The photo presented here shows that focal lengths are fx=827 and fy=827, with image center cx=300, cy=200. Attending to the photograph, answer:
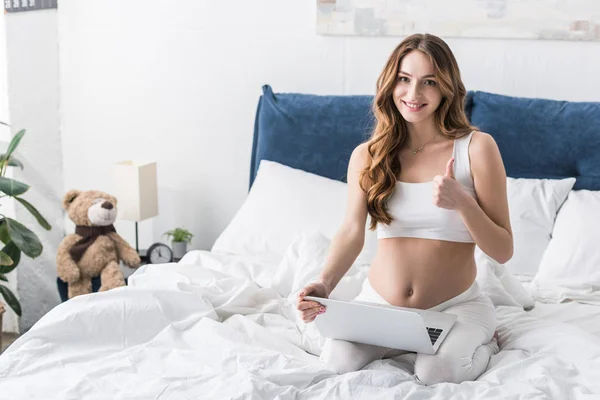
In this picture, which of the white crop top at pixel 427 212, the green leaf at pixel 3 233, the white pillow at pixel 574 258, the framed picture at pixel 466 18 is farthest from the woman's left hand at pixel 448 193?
the green leaf at pixel 3 233

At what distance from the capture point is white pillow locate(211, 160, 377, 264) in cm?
306

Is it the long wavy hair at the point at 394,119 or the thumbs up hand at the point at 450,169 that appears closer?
the thumbs up hand at the point at 450,169

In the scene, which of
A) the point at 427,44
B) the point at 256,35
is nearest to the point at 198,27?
the point at 256,35

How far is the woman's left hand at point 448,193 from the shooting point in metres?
1.98

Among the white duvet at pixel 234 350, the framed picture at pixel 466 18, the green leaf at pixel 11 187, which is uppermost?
the framed picture at pixel 466 18

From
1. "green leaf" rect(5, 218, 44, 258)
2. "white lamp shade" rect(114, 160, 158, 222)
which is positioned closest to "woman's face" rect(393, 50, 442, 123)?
"white lamp shade" rect(114, 160, 158, 222)

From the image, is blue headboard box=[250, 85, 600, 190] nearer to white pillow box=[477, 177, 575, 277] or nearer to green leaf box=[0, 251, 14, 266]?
white pillow box=[477, 177, 575, 277]

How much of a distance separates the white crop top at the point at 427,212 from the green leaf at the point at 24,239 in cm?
161

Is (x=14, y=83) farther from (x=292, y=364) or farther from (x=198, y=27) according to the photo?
(x=292, y=364)

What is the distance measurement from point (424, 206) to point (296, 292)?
562 mm

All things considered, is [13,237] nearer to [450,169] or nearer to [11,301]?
[11,301]

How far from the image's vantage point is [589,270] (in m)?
2.75

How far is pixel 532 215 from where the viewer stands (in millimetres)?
2967

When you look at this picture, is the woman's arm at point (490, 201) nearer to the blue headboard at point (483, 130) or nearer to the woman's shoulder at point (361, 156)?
the woman's shoulder at point (361, 156)
